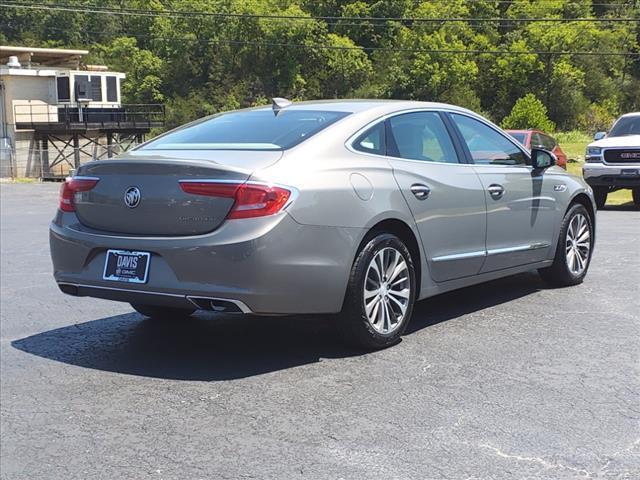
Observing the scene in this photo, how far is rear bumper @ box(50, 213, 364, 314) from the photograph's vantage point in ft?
14.5

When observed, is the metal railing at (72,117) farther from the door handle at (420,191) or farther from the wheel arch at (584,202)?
the door handle at (420,191)

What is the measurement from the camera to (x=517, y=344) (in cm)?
521

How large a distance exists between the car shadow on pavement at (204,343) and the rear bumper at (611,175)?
29.8 feet

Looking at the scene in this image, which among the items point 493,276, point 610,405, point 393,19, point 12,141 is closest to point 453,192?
point 493,276

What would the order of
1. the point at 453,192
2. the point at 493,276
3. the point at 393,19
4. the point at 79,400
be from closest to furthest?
the point at 79,400
the point at 453,192
the point at 493,276
the point at 393,19

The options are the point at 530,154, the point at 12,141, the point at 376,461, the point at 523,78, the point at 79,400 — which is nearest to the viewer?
the point at 376,461

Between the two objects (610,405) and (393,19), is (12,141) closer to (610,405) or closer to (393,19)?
(610,405)

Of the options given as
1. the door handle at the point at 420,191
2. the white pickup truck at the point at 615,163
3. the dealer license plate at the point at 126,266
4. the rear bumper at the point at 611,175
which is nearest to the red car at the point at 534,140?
the white pickup truck at the point at 615,163

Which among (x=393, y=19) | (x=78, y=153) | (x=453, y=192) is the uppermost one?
(x=393, y=19)

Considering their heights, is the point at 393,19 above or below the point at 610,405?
above

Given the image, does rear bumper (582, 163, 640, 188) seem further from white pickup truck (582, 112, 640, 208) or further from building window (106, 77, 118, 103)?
building window (106, 77, 118, 103)

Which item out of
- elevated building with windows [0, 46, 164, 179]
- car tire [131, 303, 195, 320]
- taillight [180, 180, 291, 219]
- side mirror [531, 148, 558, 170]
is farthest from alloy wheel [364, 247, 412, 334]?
elevated building with windows [0, 46, 164, 179]

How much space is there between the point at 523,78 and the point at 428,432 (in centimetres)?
6795

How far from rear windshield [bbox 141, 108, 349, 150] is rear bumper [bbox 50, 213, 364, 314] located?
2.17 ft
